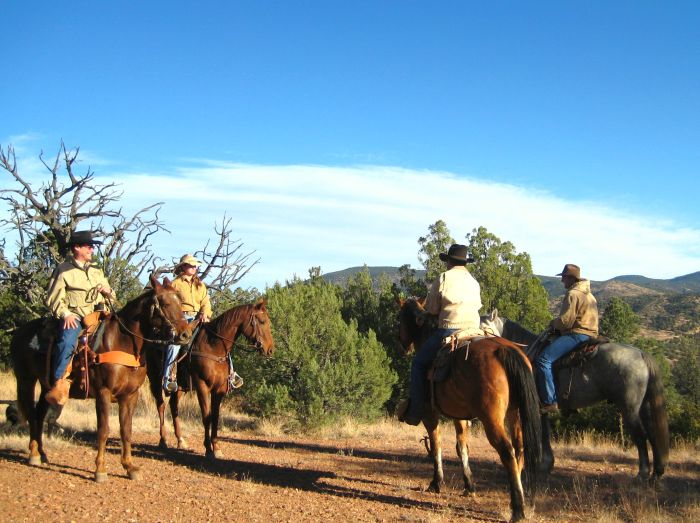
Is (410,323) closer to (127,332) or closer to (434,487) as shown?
(434,487)

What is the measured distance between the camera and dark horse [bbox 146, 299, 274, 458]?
32.8 feet

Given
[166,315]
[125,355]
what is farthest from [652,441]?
[125,355]

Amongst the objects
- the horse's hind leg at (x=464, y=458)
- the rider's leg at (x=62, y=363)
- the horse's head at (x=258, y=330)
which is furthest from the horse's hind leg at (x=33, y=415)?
the horse's hind leg at (x=464, y=458)

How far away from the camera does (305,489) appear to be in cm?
823

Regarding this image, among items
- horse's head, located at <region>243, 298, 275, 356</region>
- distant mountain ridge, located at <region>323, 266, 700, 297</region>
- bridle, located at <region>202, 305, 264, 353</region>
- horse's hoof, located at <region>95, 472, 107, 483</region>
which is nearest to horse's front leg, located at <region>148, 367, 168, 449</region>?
bridle, located at <region>202, 305, 264, 353</region>

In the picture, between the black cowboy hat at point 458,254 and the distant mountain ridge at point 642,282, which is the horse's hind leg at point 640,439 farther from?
the distant mountain ridge at point 642,282

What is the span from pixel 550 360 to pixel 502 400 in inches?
121

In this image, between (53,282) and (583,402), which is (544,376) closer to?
(583,402)

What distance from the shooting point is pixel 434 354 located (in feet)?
25.0

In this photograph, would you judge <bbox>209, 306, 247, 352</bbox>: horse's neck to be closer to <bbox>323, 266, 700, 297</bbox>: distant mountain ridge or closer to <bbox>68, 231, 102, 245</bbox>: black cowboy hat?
<bbox>68, 231, 102, 245</bbox>: black cowboy hat

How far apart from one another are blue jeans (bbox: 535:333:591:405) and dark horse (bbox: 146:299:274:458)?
427 cm

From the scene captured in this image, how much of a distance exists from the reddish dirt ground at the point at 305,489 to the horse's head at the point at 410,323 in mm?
1954

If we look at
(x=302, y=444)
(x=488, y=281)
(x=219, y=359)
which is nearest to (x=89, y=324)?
(x=219, y=359)

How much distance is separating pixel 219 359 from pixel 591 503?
5708 mm
